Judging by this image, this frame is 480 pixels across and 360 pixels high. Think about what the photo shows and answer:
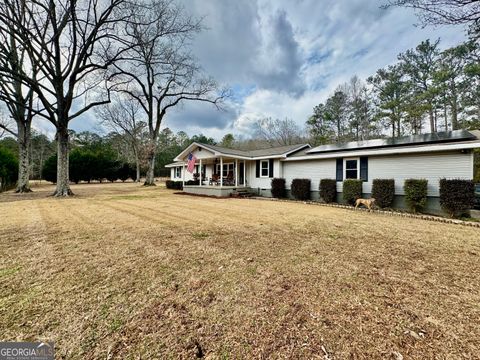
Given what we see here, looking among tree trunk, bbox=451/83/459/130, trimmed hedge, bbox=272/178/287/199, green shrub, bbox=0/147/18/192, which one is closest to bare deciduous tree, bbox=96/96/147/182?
green shrub, bbox=0/147/18/192

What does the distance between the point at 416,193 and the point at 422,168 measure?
1357mm

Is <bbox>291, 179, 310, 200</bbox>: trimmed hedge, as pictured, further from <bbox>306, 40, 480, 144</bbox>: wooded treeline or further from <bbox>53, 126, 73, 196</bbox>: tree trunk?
<bbox>53, 126, 73, 196</bbox>: tree trunk

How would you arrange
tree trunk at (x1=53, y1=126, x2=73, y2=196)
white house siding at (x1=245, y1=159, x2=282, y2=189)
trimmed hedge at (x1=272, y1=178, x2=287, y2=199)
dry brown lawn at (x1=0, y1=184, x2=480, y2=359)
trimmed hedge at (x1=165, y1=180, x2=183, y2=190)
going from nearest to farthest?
dry brown lawn at (x1=0, y1=184, x2=480, y2=359), trimmed hedge at (x1=272, y1=178, x2=287, y2=199), tree trunk at (x1=53, y1=126, x2=73, y2=196), white house siding at (x1=245, y1=159, x2=282, y2=189), trimmed hedge at (x1=165, y1=180, x2=183, y2=190)

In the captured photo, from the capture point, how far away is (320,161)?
12.6m

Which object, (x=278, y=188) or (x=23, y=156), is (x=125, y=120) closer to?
(x=23, y=156)

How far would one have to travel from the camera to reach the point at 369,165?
10.7 m

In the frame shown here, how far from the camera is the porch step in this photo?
1513cm

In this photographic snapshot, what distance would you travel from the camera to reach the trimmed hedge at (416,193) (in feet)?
27.9

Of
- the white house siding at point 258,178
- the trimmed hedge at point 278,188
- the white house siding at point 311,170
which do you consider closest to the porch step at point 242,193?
the white house siding at point 258,178

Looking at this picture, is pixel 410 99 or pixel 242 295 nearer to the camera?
pixel 242 295

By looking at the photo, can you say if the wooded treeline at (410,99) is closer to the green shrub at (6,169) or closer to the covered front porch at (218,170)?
the covered front porch at (218,170)

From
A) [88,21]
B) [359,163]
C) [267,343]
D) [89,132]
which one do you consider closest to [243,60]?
[88,21]

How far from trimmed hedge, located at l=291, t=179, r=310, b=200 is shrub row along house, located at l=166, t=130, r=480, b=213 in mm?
274

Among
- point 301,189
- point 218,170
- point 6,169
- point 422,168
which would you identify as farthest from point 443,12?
point 6,169
